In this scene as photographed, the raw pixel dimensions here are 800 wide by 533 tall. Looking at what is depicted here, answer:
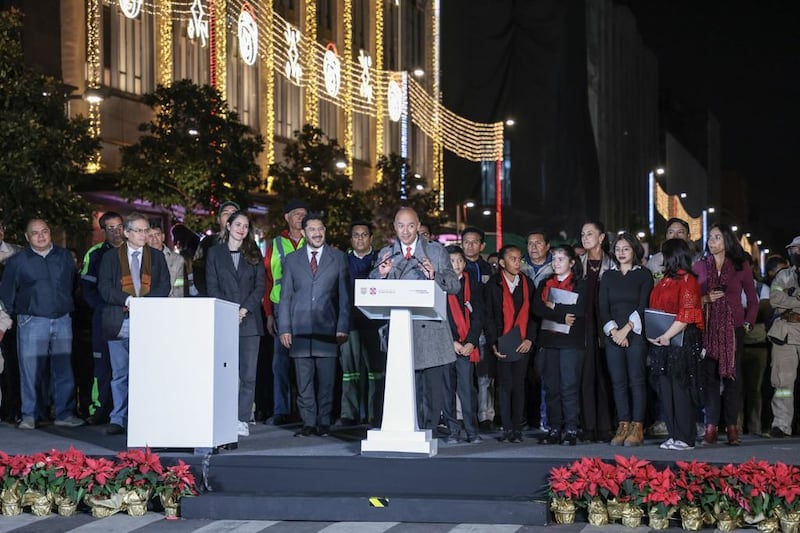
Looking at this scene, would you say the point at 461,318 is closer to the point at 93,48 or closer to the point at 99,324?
the point at 99,324

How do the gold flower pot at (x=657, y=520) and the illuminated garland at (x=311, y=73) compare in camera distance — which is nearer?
the gold flower pot at (x=657, y=520)

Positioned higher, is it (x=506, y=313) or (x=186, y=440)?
(x=506, y=313)

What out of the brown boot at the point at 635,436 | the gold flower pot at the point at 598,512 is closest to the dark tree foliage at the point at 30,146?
the brown boot at the point at 635,436

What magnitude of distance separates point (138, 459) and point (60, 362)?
3.92 metres

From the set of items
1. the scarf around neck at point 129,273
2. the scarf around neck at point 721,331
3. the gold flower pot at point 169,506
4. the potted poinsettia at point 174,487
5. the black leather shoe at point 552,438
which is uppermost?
the scarf around neck at point 129,273

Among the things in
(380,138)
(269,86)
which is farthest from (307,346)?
(380,138)

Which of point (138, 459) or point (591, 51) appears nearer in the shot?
point (138, 459)

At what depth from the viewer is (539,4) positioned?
6625 cm

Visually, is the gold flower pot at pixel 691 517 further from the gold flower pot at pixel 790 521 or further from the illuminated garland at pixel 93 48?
the illuminated garland at pixel 93 48

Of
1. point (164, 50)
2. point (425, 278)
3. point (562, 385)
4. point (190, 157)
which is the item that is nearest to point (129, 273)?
point (425, 278)

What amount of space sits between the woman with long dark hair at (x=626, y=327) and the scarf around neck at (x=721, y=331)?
0.64 m

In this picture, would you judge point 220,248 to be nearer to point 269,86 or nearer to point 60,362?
point 60,362

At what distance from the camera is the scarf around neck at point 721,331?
11.8 metres

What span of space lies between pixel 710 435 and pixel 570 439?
1.30 m
